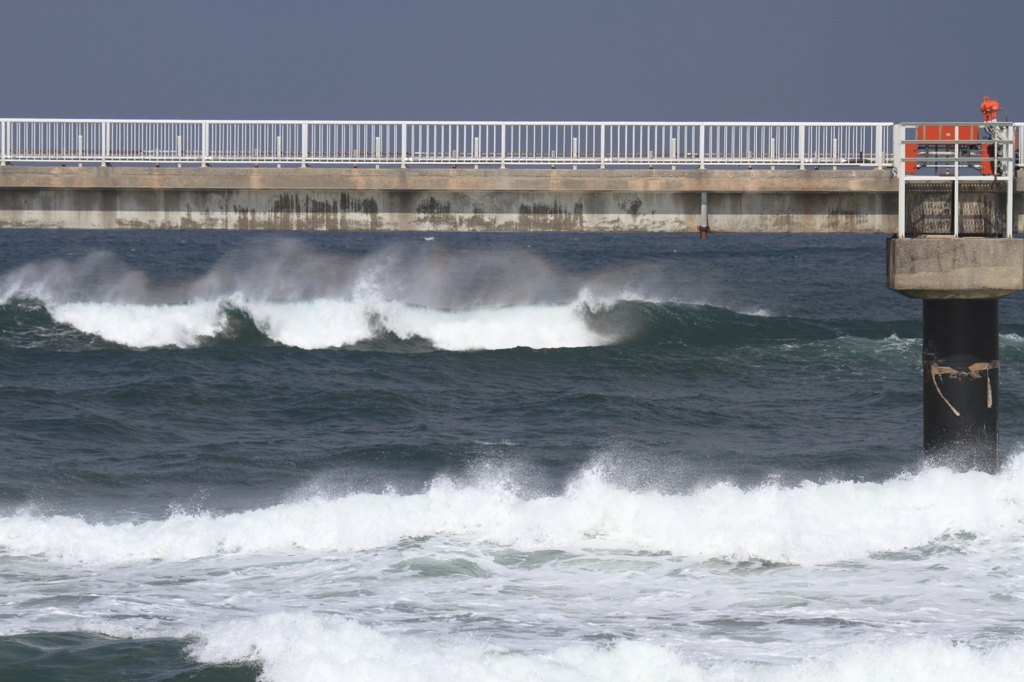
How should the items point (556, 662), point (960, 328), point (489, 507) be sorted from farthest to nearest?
point (960, 328) → point (489, 507) → point (556, 662)

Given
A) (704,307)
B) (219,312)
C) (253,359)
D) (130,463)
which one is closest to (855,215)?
(130,463)

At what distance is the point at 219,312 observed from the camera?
115 ft

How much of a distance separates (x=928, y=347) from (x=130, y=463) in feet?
39.4

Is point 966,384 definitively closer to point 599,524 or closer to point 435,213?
point 599,524

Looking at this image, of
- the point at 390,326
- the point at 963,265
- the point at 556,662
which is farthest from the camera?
the point at 390,326

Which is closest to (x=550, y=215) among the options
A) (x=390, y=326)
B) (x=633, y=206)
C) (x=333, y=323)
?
(x=633, y=206)

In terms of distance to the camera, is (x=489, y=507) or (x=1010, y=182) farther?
(x=1010, y=182)

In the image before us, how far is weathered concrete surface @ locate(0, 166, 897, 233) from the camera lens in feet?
60.4

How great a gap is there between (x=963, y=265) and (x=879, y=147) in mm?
4380

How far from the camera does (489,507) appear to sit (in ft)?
46.4

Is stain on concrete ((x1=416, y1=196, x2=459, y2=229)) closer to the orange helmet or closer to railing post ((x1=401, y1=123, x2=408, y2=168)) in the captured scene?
railing post ((x1=401, y1=123, x2=408, y2=168))

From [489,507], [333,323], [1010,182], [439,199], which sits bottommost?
[489,507]

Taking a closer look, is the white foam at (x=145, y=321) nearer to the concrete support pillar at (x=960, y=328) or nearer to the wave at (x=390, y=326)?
the wave at (x=390, y=326)

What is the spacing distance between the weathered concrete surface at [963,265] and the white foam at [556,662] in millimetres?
6248
